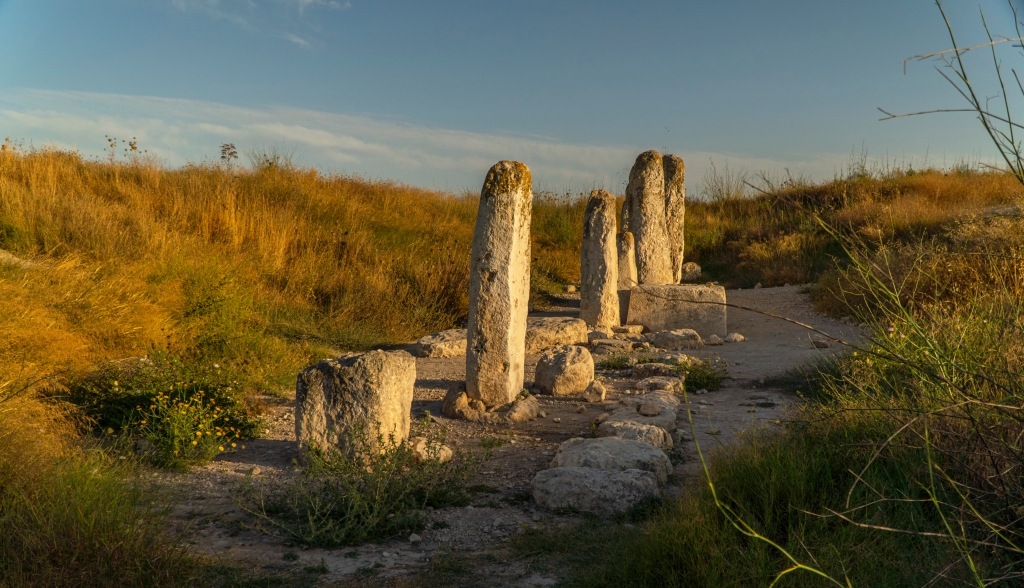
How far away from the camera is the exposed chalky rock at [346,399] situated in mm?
4578

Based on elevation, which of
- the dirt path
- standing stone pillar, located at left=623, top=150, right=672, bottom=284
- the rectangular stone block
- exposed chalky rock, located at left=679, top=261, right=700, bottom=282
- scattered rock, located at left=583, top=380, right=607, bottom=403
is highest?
standing stone pillar, located at left=623, top=150, right=672, bottom=284

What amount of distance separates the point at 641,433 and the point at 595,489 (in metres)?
1.10

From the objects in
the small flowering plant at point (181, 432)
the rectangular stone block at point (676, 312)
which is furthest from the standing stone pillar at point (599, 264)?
the small flowering plant at point (181, 432)

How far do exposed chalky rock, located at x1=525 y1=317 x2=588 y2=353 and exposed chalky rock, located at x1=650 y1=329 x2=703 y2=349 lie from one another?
0.95m

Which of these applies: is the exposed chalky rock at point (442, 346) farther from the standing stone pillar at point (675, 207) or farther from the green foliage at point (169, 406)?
the standing stone pillar at point (675, 207)

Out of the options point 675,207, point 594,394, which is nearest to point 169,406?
point 594,394

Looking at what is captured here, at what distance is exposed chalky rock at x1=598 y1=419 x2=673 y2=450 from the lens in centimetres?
490

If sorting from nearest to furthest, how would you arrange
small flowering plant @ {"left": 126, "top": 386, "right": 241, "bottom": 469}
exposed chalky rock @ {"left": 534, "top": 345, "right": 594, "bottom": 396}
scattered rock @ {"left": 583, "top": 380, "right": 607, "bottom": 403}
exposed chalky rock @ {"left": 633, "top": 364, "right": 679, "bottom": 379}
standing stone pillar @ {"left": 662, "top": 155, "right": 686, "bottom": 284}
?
small flowering plant @ {"left": 126, "top": 386, "right": 241, "bottom": 469} → scattered rock @ {"left": 583, "top": 380, "right": 607, "bottom": 403} → exposed chalky rock @ {"left": 534, "top": 345, "right": 594, "bottom": 396} → exposed chalky rock @ {"left": 633, "top": 364, "right": 679, "bottom": 379} → standing stone pillar @ {"left": 662, "top": 155, "right": 686, "bottom": 284}

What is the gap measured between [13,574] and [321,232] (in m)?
9.56

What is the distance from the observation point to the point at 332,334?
893cm

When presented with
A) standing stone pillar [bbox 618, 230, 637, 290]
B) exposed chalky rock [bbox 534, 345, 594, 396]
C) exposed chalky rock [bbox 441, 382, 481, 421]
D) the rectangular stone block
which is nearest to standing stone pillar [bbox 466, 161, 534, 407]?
exposed chalky rock [bbox 441, 382, 481, 421]

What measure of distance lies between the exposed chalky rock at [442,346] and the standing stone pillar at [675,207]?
5156mm

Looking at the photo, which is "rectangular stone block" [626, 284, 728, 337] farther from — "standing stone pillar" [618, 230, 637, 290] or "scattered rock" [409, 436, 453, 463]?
"scattered rock" [409, 436, 453, 463]

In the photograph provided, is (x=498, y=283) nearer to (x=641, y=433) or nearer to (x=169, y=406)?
(x=641, y=433)
